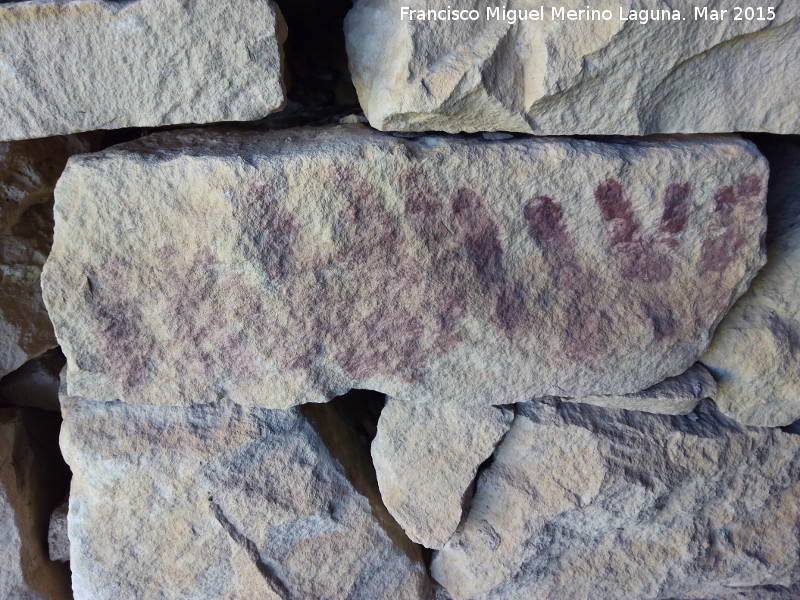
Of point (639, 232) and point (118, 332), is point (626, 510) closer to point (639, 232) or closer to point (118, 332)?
point (639, 232)

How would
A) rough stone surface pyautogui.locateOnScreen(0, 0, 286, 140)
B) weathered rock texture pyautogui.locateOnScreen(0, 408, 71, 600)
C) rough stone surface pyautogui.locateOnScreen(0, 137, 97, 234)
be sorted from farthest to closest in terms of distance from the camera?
weathered rock texture pyautogui.locateOnScreen(0, 408, 71, 600) → rough stone surface pyautogui.locateOnScreen(0, 137, 97, 234) → rough stone surface pyautogui.locateOnScreen(0, 0, 286, 140)

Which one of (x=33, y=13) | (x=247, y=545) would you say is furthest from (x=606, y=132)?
(x=247, y=545)

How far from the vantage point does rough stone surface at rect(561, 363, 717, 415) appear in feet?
3.88

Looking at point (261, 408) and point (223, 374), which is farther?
point (261, 408)

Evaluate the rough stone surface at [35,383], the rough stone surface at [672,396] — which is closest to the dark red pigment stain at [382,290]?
the rough stone surface at [672,396]

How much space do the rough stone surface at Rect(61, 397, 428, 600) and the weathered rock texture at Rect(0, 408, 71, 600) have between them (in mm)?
182

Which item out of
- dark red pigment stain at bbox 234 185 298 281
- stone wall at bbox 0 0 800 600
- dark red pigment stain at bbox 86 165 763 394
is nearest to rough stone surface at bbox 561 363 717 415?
stone wall at bbox 0 0 800 600

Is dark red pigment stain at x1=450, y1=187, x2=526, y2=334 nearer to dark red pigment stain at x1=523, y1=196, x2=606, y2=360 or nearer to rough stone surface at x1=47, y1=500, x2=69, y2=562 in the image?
dark red pigment stain at x1=523, y1=196, x2=606, y2=360

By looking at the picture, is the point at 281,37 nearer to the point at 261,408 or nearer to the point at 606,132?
the point at 606,132

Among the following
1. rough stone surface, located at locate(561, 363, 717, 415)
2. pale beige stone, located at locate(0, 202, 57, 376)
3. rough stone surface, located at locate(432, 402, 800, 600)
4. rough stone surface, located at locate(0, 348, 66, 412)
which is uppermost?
pale beige stone, located at locate(0, 202, 57, 376)

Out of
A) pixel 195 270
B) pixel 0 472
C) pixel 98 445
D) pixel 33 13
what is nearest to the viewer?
pixel 33 13

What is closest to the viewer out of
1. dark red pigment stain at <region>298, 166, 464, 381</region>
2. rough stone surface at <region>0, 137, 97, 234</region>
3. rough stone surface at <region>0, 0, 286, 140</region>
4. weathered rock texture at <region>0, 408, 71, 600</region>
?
rough stone surface at <region>0, 0, 286, 140</region>

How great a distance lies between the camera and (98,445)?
3.81ft

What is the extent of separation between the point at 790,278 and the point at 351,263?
0.82 meters
